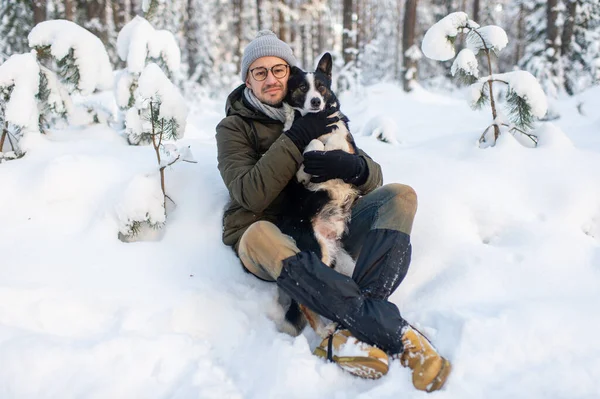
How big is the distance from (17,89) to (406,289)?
319 centimetres

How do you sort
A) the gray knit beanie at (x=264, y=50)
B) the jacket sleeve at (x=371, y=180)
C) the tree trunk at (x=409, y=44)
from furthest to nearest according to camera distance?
1. the tree trunk at (x=409, y=44)
2. the gray knit beanie at (x=264, y=50)
3. the jacket sleeve at (x=371, y=180)

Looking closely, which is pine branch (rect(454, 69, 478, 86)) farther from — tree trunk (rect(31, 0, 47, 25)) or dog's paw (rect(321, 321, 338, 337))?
tree trunk (rect(31, 0, 47, 25))

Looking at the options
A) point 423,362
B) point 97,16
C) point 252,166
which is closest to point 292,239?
point 252,166

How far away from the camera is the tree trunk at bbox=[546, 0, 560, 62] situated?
10766 millimetres

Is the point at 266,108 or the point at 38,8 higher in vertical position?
the point at 38,8

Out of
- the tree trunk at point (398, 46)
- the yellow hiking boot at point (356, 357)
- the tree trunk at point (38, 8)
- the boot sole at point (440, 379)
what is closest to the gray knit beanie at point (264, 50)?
the yellow hiking boot at point (356, 357)

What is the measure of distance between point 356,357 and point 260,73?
195cm

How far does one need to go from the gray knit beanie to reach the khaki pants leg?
A: 1.24m

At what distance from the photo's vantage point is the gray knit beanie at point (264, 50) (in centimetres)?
285

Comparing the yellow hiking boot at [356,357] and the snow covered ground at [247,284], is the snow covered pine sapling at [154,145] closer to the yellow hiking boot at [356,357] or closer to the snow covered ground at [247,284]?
the snow covered ground at [247,284]

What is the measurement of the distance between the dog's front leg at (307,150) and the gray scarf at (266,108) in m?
0.45

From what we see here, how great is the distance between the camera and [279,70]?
2926mm

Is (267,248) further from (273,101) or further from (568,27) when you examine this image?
(568,27)

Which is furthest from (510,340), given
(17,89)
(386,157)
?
(17,89)
